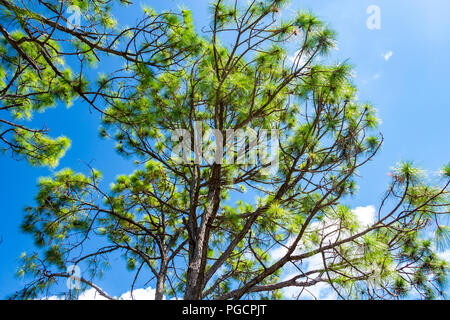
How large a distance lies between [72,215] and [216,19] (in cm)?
229

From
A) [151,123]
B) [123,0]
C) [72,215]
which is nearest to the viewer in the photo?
[123,0]

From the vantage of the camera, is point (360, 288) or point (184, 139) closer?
point (360, 288)

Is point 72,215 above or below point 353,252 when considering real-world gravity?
above

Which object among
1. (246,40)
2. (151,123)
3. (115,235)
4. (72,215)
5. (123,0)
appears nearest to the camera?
(123,0)

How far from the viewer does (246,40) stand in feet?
8.02

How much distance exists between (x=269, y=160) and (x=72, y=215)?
2.00m

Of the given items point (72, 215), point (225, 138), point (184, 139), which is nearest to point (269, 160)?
point (225, 138)

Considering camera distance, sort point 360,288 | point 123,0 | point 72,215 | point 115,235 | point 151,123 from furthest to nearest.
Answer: point 115,235
point 72,215
point 151,123
point 123,0
point 360,288

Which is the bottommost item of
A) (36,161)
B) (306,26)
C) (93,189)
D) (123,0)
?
(93,189)

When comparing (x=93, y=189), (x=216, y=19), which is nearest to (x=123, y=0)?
(x=216, y=19)

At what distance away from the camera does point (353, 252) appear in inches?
74.4

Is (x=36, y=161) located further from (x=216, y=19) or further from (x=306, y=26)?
(x=306, y=26)

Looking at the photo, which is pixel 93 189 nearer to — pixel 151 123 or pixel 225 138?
pixel 151 123

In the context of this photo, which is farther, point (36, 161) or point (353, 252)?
point (36, 161)
